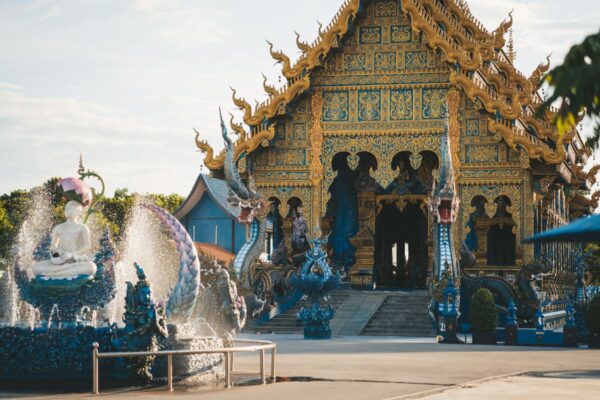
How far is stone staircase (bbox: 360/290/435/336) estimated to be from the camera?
90.0 feet

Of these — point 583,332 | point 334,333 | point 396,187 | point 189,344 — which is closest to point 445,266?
point 334,333

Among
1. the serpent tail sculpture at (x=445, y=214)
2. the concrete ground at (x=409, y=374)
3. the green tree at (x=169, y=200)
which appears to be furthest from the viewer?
the green tree at (x=169, y=200)

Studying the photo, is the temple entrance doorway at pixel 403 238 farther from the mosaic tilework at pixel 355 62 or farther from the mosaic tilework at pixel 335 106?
the mosaic tilework at pixel 355 62

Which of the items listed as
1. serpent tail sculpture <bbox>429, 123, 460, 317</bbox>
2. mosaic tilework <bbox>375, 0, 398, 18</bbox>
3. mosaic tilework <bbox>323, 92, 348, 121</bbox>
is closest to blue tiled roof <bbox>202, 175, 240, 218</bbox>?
mosaic tilework <bbox>323, 92, 348, 121</bbox>

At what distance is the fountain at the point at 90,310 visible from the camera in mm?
13969

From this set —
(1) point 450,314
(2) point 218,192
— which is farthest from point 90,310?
(2) point 218,192

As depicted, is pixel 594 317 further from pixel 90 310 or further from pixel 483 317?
pixel 90 310

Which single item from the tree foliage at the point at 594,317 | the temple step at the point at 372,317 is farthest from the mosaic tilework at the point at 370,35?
the tree foliage at the point at 594,317

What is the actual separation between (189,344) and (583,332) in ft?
37.4

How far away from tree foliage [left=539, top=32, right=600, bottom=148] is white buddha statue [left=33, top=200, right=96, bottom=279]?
8.88 metres

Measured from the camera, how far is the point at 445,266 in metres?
27.8

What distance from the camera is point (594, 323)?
2322 centimetres

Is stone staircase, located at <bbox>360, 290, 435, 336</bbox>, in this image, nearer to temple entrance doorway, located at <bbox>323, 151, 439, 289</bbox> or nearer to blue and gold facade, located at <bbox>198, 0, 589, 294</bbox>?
blue and gold facade, located at <bbox>198, 0, 589, 294</bbox>

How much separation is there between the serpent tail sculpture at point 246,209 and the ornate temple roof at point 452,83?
1240 millimetres
